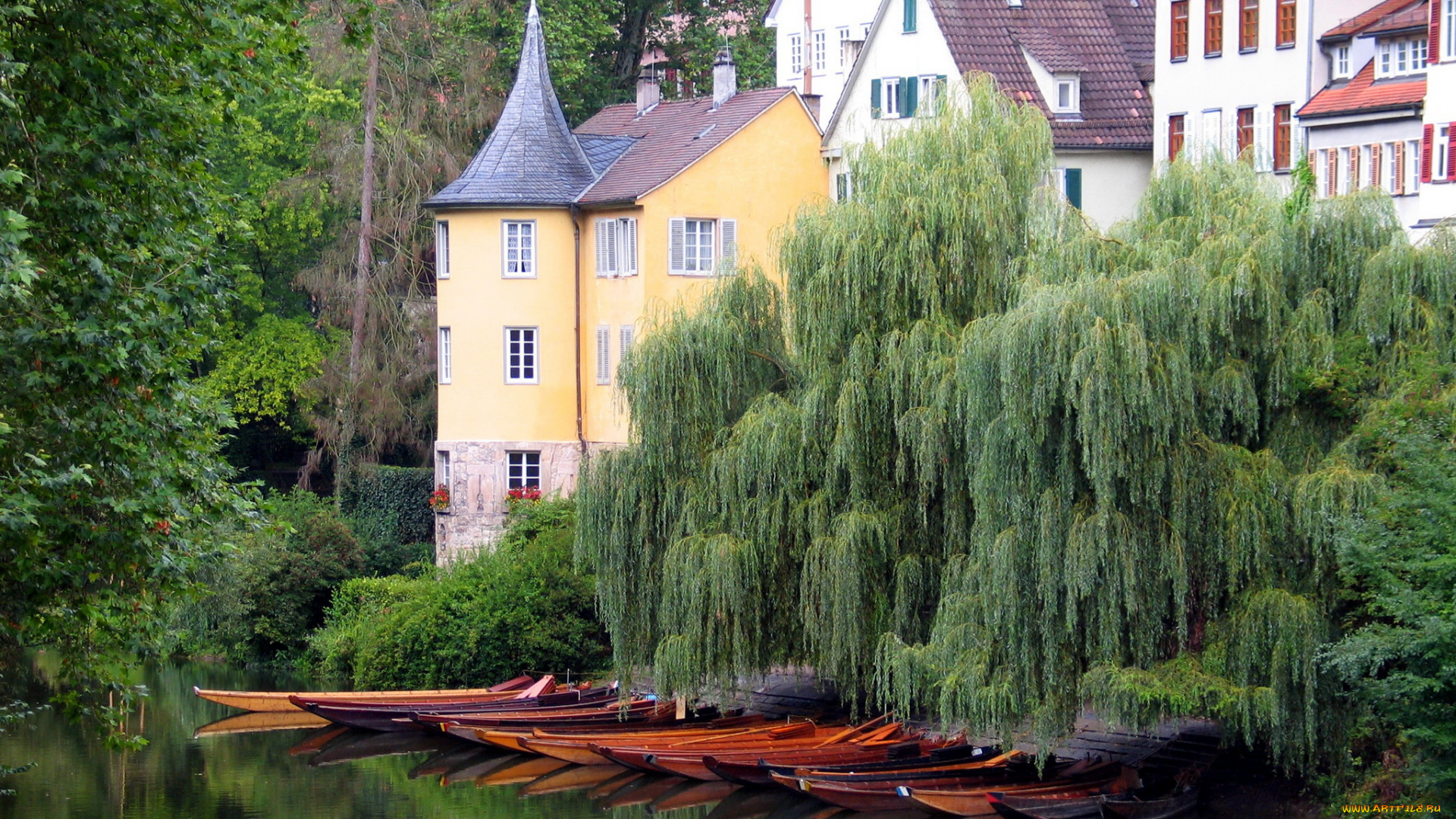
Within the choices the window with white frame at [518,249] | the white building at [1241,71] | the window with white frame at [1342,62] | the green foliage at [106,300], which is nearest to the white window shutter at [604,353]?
the window with white frame at [518,249]

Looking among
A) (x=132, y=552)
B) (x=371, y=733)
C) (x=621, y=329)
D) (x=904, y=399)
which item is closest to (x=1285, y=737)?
(x=904, y=399)

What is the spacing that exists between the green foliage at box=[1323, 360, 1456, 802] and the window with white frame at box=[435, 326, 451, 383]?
79.6ft

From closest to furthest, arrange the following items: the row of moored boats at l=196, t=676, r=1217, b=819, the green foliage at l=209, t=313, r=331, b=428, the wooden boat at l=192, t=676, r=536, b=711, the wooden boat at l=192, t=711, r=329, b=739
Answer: the row of moored boats at l=196, t=676, r=1217, b=819
the wooden boat at l=192, t=676, r=536, b=711
the wooden boat at l=192, t=711, r=329, b=739
the green foliage at l=209, t=313, r=331, b=428

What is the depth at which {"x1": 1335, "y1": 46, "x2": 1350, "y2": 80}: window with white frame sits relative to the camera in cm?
3284

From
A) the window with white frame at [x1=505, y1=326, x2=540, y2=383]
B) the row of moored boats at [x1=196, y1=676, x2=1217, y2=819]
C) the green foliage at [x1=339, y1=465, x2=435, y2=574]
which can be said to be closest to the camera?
the row of moored boats at [x1=196, y1=676, x2=1217, y2=819]

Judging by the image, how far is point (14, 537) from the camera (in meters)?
13.1

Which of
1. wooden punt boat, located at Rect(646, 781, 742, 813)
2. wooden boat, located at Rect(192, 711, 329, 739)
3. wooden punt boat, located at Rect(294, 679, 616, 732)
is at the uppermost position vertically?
wooden punt boat, located at Rect(294, 679, 616, 732)

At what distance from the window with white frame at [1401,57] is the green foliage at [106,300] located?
23622mm

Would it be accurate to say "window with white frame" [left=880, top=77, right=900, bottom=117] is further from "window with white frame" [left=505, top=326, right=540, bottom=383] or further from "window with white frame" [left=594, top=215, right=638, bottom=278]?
"window with white frame" [left=505, top=326, right=540, bottom=383]

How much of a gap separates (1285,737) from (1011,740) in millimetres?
3570

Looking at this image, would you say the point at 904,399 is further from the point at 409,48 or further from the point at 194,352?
the point at 409,48

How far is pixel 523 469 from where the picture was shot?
3978 cm

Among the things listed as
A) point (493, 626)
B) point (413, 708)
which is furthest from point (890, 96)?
point (413, 708)

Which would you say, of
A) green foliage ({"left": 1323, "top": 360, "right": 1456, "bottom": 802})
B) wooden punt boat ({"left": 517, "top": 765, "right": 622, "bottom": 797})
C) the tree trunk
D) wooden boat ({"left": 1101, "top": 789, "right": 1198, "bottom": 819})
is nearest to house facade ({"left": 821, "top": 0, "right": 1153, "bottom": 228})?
the tree trunk
